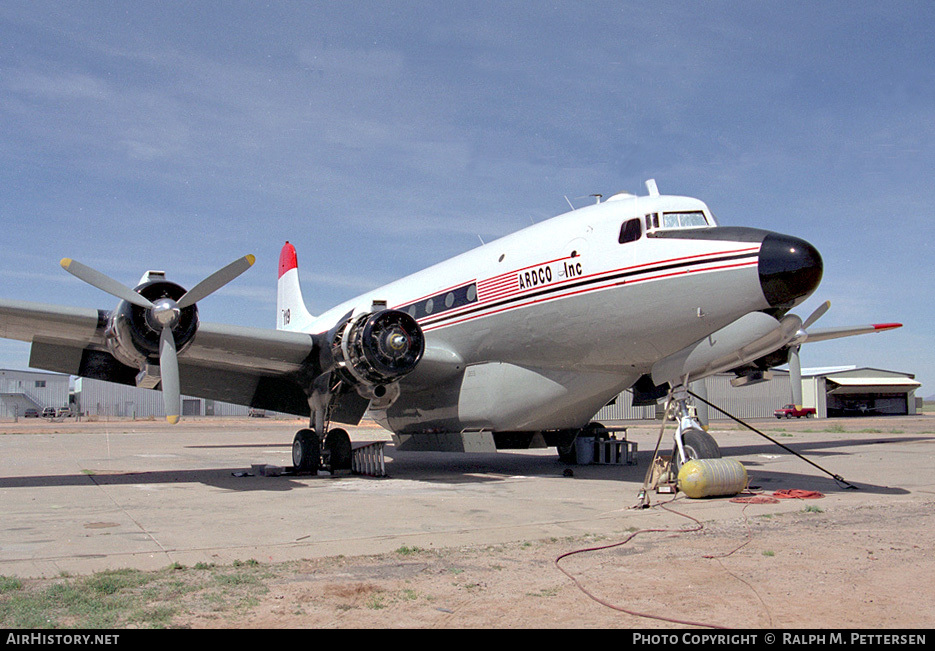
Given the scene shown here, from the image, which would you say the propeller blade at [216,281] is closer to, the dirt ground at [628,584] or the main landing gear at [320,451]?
the main landing gear at [320,451]

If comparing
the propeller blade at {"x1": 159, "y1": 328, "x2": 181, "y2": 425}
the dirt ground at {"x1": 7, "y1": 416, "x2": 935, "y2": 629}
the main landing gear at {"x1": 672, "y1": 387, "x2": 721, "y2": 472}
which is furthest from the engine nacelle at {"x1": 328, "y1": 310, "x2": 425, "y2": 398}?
the dirt ground at {"x1": 7, "y1": 416, "x2": 935, "y2": 629}

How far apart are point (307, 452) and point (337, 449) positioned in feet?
1.91

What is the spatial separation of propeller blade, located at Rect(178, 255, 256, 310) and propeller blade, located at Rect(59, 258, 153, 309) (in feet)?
1.87

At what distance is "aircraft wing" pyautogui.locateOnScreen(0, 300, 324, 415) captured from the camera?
11086 mm

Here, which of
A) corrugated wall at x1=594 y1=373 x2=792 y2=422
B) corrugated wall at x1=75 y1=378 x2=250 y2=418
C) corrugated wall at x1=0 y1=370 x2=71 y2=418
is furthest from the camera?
corrugated wall at x1=0 y1=370 x2=71 y2=418

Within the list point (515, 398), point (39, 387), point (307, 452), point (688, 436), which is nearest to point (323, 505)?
point (515, 398)

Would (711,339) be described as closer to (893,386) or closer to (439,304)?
(439,304)

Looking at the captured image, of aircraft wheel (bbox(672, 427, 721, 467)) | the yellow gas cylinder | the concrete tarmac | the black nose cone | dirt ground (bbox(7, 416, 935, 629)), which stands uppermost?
the black nose cone

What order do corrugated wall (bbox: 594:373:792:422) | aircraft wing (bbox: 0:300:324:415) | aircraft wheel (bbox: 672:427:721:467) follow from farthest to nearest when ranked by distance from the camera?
corrugated wall (bbox: 594:373:792:422) < aircraft wing (bbox: 0:300:324:415) < aircraft wheel (bbox: 672:427:721:467)

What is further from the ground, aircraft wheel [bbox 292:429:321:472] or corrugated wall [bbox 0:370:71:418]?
corrugated wall [bbox 0:370:71:418]

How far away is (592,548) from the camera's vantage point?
6.37m

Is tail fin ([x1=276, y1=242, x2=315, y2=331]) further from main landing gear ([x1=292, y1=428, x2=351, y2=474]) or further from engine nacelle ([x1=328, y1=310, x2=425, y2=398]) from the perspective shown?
engine nacelle ([x1=328, y1=310, x2=425, y2=398])

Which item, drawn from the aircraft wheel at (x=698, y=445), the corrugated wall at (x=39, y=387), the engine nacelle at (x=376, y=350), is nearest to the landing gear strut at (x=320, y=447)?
the engine nacelle at (x=376, y=350)
